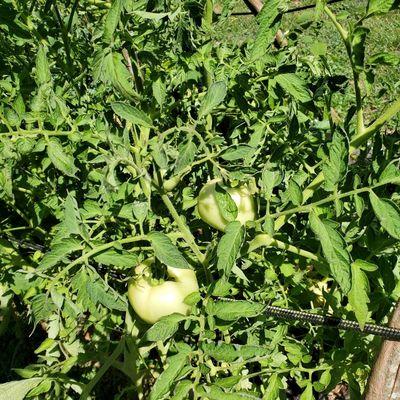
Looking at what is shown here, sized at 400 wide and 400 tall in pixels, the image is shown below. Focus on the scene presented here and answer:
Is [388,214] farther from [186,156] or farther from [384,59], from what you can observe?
[186,156]

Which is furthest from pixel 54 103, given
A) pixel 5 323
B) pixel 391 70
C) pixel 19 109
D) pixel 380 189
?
pixel 391 70

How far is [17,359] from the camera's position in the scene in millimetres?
1960

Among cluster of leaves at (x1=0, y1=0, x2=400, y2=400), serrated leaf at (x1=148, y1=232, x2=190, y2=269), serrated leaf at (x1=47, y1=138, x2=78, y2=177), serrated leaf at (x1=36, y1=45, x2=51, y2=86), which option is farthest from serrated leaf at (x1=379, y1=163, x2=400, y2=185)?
serrated leaf at (x1=36, y1=45, x2=51, y2=86)

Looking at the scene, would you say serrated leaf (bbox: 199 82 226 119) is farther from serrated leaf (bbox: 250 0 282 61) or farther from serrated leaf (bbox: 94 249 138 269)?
serrated leaf (bbox: 94 249 138 269)

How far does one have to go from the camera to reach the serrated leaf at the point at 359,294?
828 mm

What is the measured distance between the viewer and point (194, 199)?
1.30m

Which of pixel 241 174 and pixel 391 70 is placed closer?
pixel 241 174

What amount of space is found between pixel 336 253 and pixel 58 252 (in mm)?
481

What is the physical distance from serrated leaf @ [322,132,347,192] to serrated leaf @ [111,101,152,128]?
333 mm

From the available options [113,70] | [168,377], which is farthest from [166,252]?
[113,70]

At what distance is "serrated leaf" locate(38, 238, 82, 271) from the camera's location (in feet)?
3.04

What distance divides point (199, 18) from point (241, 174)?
1.93 ft

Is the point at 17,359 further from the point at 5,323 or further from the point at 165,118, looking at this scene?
the point at 165,118

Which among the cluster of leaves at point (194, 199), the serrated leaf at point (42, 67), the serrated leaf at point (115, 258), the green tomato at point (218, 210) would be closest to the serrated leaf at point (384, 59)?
the cluster of leaves at point (194, 199)
